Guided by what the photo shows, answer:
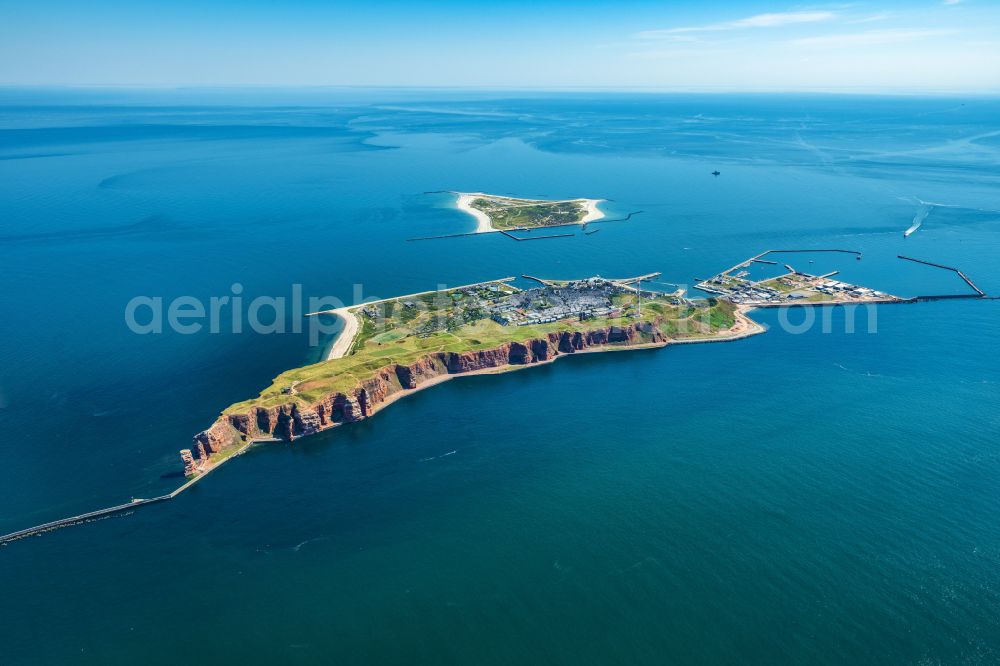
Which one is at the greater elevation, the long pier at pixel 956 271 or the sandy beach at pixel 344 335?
the long pier at pixel 956 271

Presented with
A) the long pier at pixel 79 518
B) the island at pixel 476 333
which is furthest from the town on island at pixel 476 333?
the island at pixel 476 333

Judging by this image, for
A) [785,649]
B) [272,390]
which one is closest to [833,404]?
[785,649]

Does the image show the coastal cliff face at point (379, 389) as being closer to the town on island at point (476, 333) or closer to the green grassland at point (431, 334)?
the town on island at point (476, 333)

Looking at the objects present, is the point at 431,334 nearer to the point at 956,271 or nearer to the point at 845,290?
the point at 845,290

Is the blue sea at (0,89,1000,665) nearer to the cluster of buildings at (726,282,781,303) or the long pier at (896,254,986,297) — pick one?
the cluster of buildings at (726,282,781,303)

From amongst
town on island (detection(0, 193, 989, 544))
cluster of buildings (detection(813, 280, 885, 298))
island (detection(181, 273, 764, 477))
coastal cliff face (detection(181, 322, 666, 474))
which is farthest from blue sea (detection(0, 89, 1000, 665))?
cluster of buildings (detection(813, 280, 885, 298))

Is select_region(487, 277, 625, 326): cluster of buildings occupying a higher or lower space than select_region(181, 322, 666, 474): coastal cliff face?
higher
